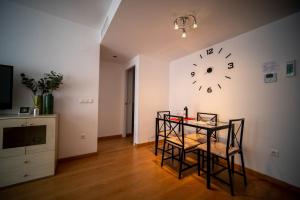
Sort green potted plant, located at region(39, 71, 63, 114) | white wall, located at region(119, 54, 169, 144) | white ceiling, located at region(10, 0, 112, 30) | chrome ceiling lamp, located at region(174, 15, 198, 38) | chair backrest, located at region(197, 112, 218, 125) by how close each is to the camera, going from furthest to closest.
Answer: white wall, located at region(119, 54, 169, 144)
chair backrest, located at region(197, 112, 218, 125)
green potted plant, located at region(39, 71, 63, 114)
white ceiling, located at region(10, 0, 112, 30)
chrome ceiling lamp, located at region(174, 15, 198, 38)

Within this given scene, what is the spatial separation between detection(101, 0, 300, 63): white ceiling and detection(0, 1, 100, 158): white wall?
60 centimetres

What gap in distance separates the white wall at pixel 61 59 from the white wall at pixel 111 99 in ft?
4.05

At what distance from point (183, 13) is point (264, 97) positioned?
5.99 feet

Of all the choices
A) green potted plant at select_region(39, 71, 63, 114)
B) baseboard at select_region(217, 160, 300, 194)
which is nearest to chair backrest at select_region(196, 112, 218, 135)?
baseboard at select_region(217, 160, 300, 194)

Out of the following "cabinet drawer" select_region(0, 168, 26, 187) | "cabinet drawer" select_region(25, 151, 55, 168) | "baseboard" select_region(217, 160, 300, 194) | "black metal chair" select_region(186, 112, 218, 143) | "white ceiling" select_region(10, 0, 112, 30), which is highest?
"white ceiling" select_region(10, 0, 112, 30)

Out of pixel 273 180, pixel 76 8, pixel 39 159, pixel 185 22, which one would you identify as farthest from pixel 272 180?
pixel 76 8

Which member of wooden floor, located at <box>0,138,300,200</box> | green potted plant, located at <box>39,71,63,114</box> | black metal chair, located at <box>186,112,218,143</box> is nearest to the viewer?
wooden floor, located at <box>0,138,300,200</box>

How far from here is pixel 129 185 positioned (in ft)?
6.00

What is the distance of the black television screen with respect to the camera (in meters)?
1.84

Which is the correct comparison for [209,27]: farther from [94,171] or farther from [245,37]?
[94,171]

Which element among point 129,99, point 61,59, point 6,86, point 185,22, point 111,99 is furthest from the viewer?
point 129,99

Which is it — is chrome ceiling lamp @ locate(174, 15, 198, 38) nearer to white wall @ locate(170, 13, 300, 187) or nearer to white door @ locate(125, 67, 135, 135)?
white wall @ locate(170, 13, 300, 187)

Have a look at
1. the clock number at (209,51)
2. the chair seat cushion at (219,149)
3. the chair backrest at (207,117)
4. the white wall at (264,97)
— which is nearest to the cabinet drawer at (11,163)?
the chair seat cushion at (219,149)

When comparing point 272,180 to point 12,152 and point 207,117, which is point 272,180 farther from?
point 12,152
